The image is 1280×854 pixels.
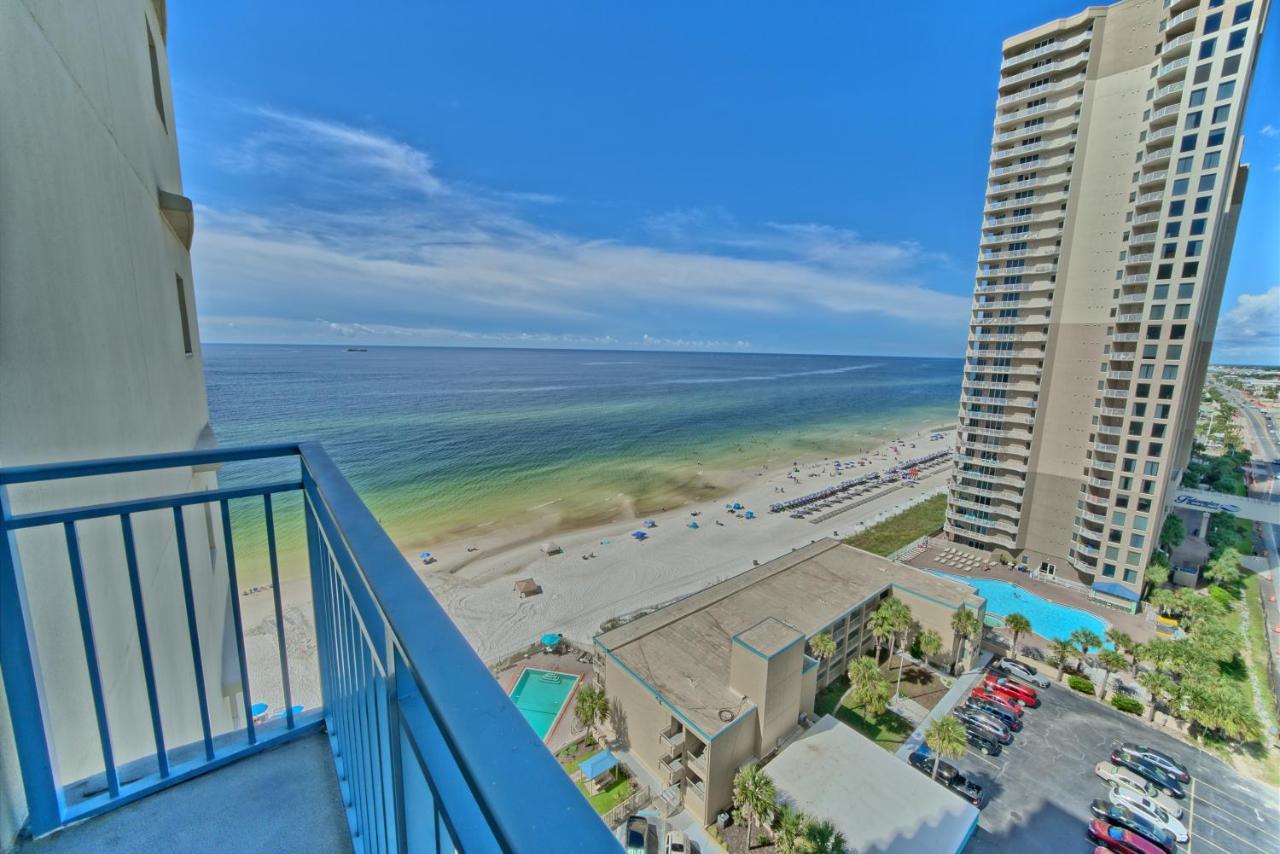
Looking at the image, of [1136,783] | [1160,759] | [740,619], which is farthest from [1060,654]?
[740,619]

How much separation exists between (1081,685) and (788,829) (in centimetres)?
1194

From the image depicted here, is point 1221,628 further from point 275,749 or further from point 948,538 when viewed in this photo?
point 275,749

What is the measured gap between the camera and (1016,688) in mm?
14492

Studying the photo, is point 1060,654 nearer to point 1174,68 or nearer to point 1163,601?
point 1163,601

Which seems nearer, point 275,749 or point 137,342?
point 275,749

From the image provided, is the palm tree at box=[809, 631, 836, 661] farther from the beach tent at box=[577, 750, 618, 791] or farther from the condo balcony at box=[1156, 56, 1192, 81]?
the condo balcony at box=[1156, 56, 1192, 81]

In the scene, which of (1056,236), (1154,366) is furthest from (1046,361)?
(1056,236)

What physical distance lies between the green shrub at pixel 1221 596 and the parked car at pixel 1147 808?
40.7 ft

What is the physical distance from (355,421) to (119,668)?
54729 millimetres

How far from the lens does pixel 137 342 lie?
3.51m

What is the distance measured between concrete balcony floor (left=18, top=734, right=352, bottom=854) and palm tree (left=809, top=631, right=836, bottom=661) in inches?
519

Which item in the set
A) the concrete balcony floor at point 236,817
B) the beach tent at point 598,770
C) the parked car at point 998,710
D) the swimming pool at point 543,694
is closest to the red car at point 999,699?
the parked car at point 998,710

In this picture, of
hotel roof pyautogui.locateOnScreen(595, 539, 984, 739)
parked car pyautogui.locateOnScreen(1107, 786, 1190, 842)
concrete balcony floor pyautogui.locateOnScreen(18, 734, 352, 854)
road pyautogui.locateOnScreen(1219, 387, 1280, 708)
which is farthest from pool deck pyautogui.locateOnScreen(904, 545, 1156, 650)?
concrete balcony floor pyautogui.locateOnScreen(18, 734, 352, 854)

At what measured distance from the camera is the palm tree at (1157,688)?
13.3 meters
